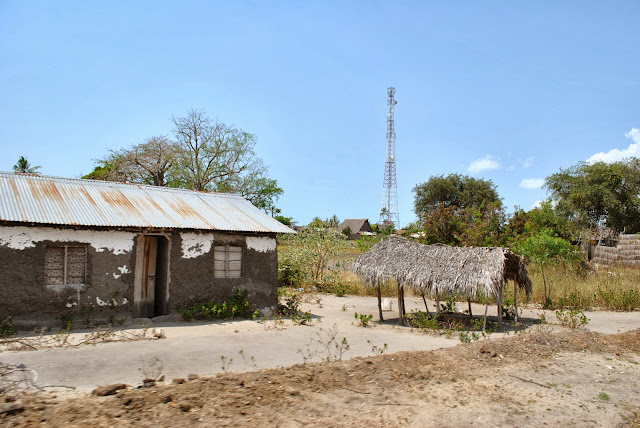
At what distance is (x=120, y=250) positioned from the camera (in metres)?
11.5

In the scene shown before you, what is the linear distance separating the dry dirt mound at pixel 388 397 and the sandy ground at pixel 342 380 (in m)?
0.02

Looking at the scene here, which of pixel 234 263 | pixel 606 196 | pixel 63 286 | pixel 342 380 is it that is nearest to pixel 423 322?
pixel 234 263

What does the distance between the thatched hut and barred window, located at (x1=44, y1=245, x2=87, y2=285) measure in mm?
6764

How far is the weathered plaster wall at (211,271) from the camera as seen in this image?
12.2m

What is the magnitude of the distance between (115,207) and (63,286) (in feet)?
8.07

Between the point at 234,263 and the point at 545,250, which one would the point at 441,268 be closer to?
the point at 234,263

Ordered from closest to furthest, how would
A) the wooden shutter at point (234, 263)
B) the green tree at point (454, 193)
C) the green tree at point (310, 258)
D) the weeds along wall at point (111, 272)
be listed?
1. the weeds along wall at point (111, 272)
2. the wooden shutter at point (234, 263)
3. the green tree at point (310, 258)
4. the green tree at point (454, 193)

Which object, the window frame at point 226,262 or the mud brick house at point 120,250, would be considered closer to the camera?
the mud brick house at point 120,250

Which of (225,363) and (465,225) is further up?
(465,225)

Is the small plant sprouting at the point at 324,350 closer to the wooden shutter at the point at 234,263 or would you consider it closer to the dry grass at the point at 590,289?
the wooden shutter at the point at 234,263

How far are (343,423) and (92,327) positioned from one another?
292 inches

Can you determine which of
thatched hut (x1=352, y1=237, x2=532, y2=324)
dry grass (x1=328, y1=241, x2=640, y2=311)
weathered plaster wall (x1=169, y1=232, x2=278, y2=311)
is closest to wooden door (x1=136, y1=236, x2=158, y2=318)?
weathered plaster wall (x1=169, y1=232, x2=278, y2=311)

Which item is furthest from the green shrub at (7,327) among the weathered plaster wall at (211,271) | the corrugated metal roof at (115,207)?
the weathered plaster wall at (211,271)

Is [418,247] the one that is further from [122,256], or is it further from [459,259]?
[122,256]
